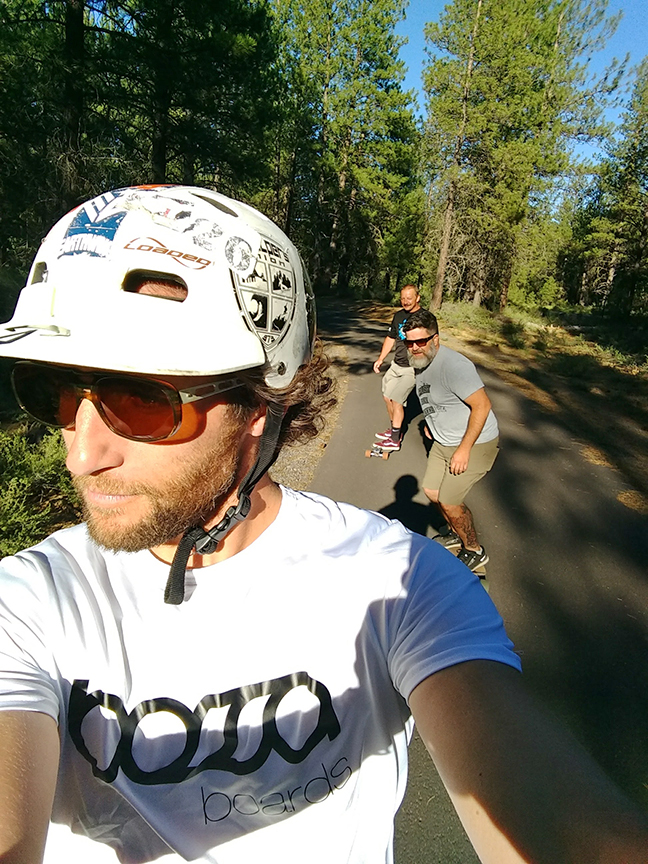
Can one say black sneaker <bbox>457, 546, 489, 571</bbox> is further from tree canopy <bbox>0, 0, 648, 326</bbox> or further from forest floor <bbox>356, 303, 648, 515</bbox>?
tree canopy <bbox>0, 0, 648, 326</bbox>

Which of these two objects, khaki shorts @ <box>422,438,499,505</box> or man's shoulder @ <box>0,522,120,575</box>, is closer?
man's shoulder @ <box>0,522,120,575</box>

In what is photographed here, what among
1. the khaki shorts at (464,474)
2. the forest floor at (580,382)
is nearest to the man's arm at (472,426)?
the khaki shorts at (464,474)

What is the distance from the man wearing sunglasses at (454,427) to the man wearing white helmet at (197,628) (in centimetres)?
261

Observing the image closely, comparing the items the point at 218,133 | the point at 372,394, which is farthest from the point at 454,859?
the point at 218,133

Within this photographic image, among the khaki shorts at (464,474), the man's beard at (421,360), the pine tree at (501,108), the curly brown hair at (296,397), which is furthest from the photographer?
the pine tree at (501,108)

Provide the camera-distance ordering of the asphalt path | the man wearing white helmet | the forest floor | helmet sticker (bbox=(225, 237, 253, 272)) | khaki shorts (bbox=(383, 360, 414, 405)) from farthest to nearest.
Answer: the forest floor
khaki shorts (bbox=(383, 360, 414, 405))
the asphalt path
helmet sticker (bbox=(225, 237, 253, 272))
the man wearing white helmet

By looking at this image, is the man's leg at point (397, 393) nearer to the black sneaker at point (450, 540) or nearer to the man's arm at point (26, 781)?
the black sneaker at point (450, 540)

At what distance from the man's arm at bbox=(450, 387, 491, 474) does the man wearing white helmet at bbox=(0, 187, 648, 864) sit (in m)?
2.53

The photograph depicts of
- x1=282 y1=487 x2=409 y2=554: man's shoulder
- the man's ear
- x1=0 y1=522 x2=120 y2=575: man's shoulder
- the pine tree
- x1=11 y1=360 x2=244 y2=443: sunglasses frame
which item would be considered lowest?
x1=0 y1=522 x2=120 y2=575: man's shoulder

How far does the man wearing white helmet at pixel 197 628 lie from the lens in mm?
1187

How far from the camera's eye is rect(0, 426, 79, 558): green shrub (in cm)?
357

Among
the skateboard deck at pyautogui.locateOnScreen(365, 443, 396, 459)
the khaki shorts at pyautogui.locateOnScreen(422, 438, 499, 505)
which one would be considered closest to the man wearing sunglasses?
the khaki shorts at pyautogui.locateOnScreen(422, 438, 499, 505)

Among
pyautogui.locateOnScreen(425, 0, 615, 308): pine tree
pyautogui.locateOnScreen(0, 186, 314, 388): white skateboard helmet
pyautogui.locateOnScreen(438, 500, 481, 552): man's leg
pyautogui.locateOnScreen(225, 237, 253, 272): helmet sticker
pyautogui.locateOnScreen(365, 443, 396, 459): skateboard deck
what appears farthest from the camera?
pyautogui.locateOnScreen(425, 0, 615, 308): pine tree

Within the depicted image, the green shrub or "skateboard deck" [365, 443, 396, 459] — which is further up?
the green shrub
